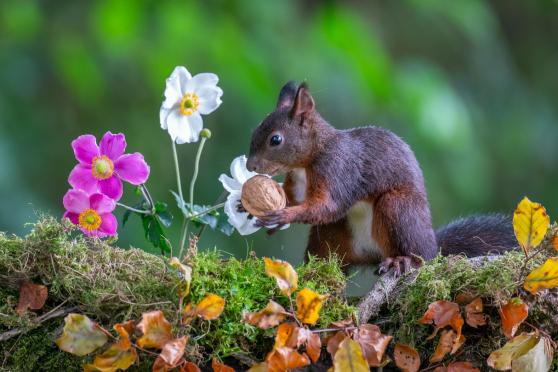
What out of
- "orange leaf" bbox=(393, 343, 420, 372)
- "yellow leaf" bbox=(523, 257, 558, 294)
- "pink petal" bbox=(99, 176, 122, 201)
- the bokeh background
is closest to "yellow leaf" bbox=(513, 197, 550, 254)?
"yellow leaf" bbox=(523, 257, 558, 294)

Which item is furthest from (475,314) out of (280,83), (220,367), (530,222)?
(280,83)

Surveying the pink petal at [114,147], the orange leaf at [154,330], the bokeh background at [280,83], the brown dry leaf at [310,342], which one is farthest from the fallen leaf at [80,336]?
the bokeh background at [280,83]

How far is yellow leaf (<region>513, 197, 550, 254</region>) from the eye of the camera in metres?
1.70

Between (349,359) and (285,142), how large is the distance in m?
0.95

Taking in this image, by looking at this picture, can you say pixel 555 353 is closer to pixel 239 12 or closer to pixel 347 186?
pixel 347 186

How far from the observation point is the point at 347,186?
93.0 inches

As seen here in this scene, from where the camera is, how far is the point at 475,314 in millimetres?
1695

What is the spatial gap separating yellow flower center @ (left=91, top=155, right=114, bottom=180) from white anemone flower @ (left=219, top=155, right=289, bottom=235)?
257 millimetres

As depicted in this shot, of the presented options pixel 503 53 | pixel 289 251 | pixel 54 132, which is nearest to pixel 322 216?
pixel 289 251

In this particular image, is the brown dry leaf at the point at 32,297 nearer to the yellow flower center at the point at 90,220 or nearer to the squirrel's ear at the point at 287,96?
the yellow flower center at the point at 90,220

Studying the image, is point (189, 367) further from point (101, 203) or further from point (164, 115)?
point (164, 115)

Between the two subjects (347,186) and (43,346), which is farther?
(347,186)

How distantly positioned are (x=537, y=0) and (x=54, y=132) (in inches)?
117

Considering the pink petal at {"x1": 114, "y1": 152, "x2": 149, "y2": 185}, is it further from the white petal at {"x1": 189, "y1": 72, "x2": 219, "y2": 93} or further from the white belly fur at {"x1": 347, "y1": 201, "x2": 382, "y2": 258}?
the white belly fur at {"x1": 347, "y1": 201, "x2": 382, "y2": 258}
